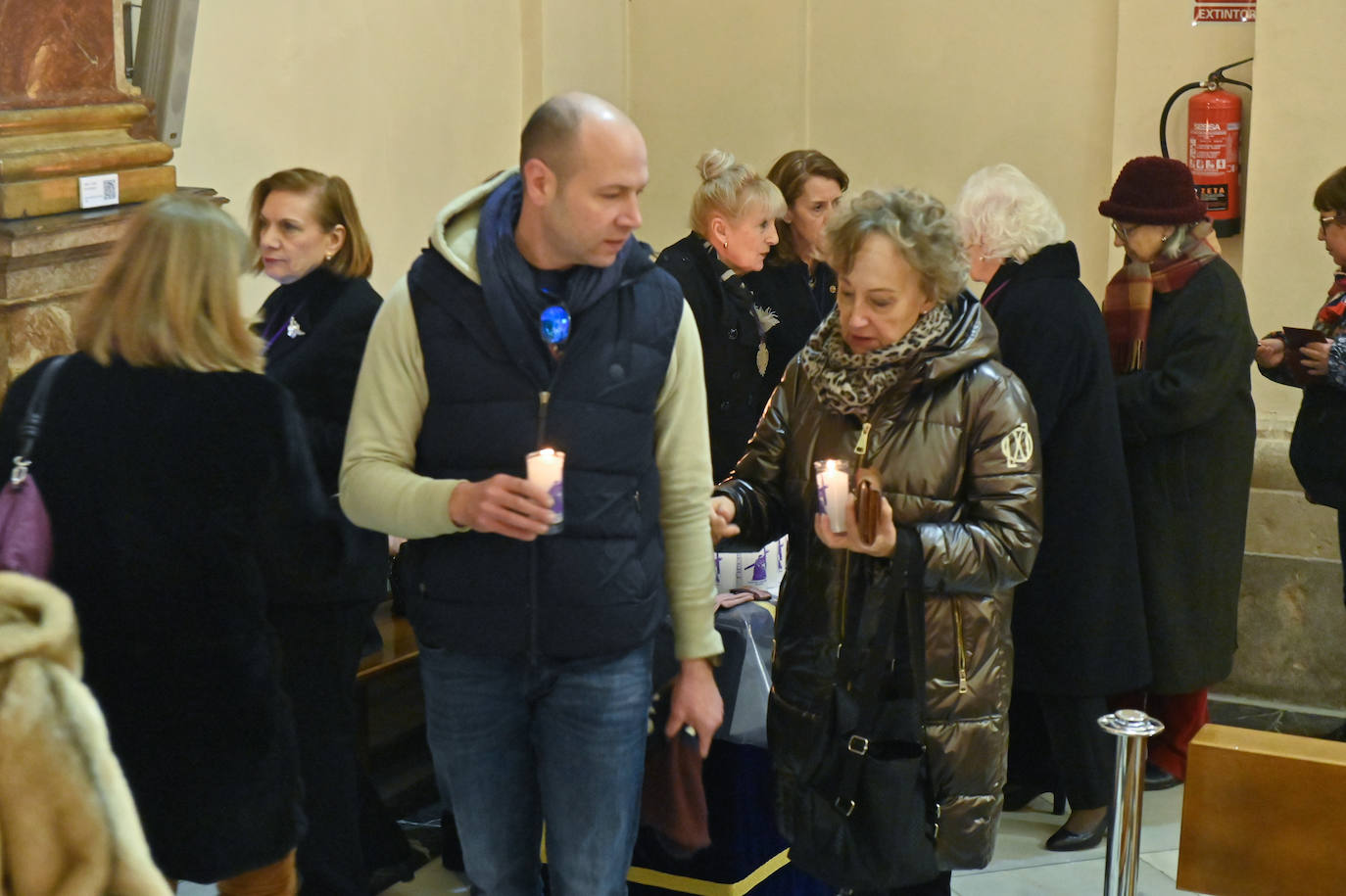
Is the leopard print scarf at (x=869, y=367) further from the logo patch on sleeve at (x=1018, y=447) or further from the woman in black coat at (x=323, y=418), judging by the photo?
the woman in black coat at (x=323, y=418)

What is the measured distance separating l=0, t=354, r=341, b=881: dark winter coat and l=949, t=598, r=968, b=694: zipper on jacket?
1193 millimetres

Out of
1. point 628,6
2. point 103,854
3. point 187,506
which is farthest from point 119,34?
point 628,6

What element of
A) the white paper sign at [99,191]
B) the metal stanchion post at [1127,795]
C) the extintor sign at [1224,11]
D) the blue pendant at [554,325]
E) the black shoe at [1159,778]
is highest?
the extintor sign at [1224,11]

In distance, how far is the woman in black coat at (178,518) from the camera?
2.69 metres

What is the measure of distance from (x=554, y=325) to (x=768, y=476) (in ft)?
2.42

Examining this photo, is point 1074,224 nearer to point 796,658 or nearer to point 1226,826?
point 796,658

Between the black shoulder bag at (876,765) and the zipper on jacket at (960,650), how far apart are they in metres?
0.08

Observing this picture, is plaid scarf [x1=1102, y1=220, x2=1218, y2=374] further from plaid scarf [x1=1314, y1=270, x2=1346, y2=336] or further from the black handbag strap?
the black handbag strap

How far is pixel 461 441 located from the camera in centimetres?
268

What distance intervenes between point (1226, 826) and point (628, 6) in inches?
223

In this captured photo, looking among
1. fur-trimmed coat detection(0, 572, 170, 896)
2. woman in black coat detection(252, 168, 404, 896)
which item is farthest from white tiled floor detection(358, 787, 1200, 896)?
fur-trimmed coat detection(0, 572, 170, 896)

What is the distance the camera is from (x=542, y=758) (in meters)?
2.76

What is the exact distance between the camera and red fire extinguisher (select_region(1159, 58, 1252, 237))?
19.4 ft

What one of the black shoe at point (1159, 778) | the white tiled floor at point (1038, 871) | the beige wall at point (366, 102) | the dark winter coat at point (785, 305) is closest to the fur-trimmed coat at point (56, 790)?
the white tiled floor at point (1038, 871)
